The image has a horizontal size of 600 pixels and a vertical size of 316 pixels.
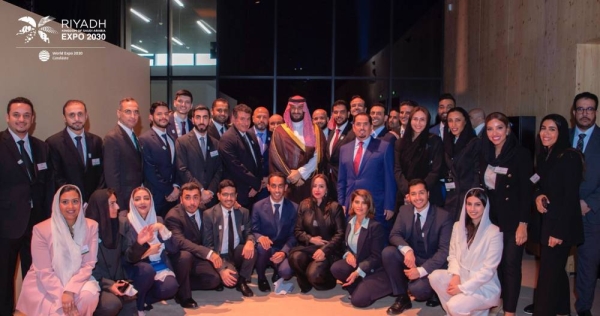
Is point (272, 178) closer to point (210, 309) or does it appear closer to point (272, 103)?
point (210, 309)

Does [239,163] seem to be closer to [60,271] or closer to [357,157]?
[357,157]

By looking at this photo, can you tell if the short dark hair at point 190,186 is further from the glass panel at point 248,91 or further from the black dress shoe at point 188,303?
the glass panel at point 248,91

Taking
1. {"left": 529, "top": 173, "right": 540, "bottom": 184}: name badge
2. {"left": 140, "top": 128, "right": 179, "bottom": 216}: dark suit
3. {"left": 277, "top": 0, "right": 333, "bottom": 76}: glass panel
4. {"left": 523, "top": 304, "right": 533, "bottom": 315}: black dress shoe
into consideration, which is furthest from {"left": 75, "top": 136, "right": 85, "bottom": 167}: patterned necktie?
{"left": 277, "top": 0, "right": 333, "bottom": 76}: glass panel

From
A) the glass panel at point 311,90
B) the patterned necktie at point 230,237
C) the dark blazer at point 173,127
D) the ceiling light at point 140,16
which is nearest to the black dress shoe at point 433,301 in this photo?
the patterned necktie at point 230,237

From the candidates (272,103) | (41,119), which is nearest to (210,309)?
(41,119)

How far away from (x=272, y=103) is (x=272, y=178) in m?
5.10

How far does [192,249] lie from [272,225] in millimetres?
882

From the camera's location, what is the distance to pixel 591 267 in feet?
13.4

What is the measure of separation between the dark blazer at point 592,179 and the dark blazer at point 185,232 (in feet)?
10.7

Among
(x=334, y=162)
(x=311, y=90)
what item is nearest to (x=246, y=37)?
(x=311, y=90)

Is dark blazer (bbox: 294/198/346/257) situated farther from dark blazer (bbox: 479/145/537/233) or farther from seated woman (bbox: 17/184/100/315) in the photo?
seated woman (bbox: 17/184/100/315)

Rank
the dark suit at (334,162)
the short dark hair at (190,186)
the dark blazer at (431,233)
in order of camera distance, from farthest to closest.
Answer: the dark suit at (334,162), the short dark hair at (190,186), the dark blazer at (431,233)

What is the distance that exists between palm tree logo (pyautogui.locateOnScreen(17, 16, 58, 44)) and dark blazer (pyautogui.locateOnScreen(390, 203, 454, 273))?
12.7 ft

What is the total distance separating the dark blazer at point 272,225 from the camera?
205 inches
